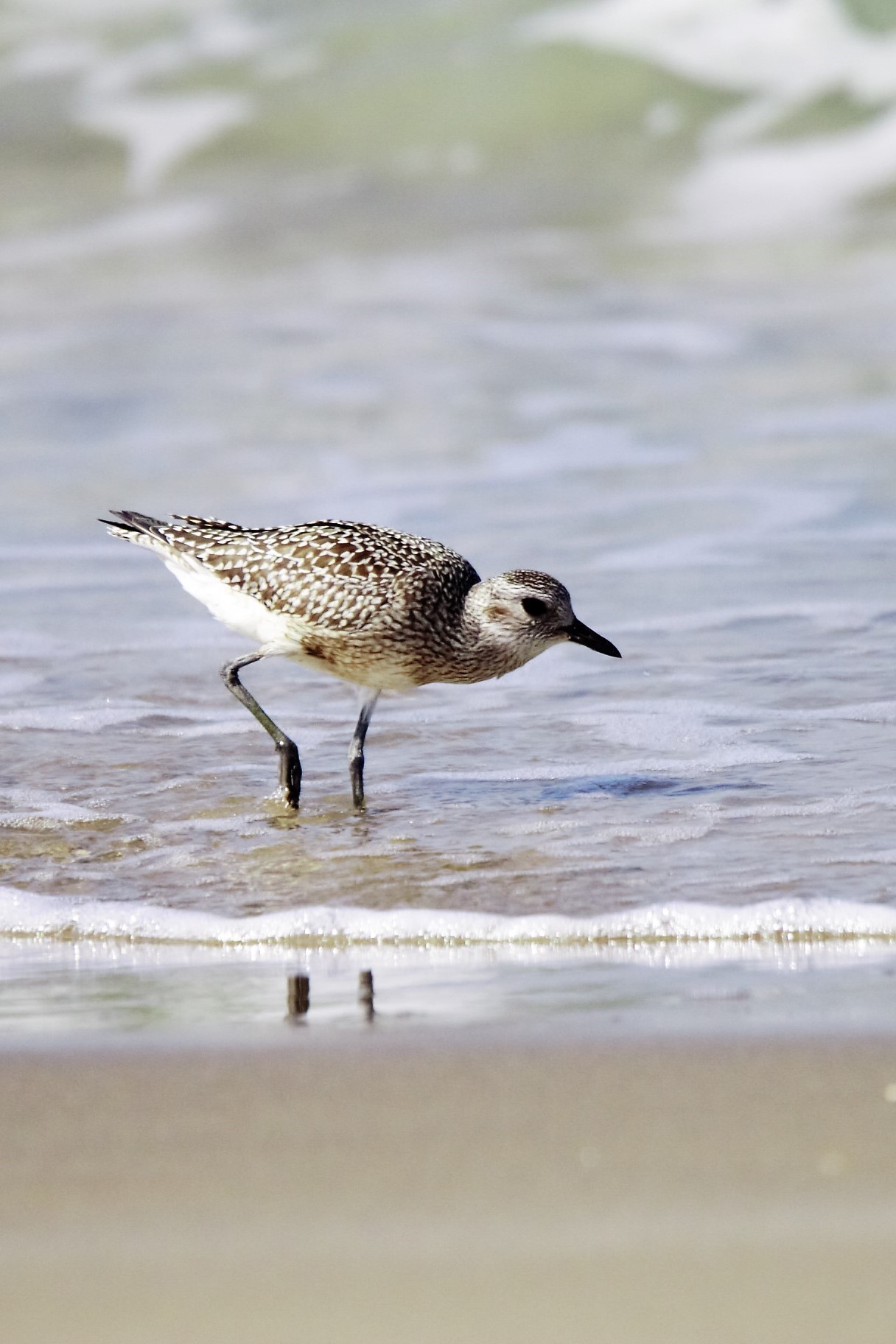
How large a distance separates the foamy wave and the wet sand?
91cm

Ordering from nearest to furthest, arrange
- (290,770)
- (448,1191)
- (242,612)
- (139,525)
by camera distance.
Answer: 1. (448,1191)
2. (290,770)
3. (242,612)
4. (139,525)

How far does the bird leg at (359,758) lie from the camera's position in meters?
6.72

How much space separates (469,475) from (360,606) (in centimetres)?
549

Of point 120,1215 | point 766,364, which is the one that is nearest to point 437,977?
point 120,1215

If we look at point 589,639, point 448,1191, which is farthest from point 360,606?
point 448,1191

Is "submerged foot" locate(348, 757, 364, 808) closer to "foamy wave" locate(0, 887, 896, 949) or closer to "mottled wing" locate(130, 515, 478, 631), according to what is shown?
"mottled wing" locate(130, 515, 478, 631)

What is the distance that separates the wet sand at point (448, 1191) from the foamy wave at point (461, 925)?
0.91 metres

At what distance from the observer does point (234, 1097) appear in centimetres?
380

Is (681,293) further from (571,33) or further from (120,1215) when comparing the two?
(120,1215)

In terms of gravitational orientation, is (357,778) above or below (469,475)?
below

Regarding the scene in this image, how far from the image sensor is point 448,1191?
3346 millimetres

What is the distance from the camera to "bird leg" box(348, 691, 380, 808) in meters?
6.72

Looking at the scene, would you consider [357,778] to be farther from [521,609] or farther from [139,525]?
[139,525]

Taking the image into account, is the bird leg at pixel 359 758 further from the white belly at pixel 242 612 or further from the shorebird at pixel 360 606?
the white belly at pixel 242 612
